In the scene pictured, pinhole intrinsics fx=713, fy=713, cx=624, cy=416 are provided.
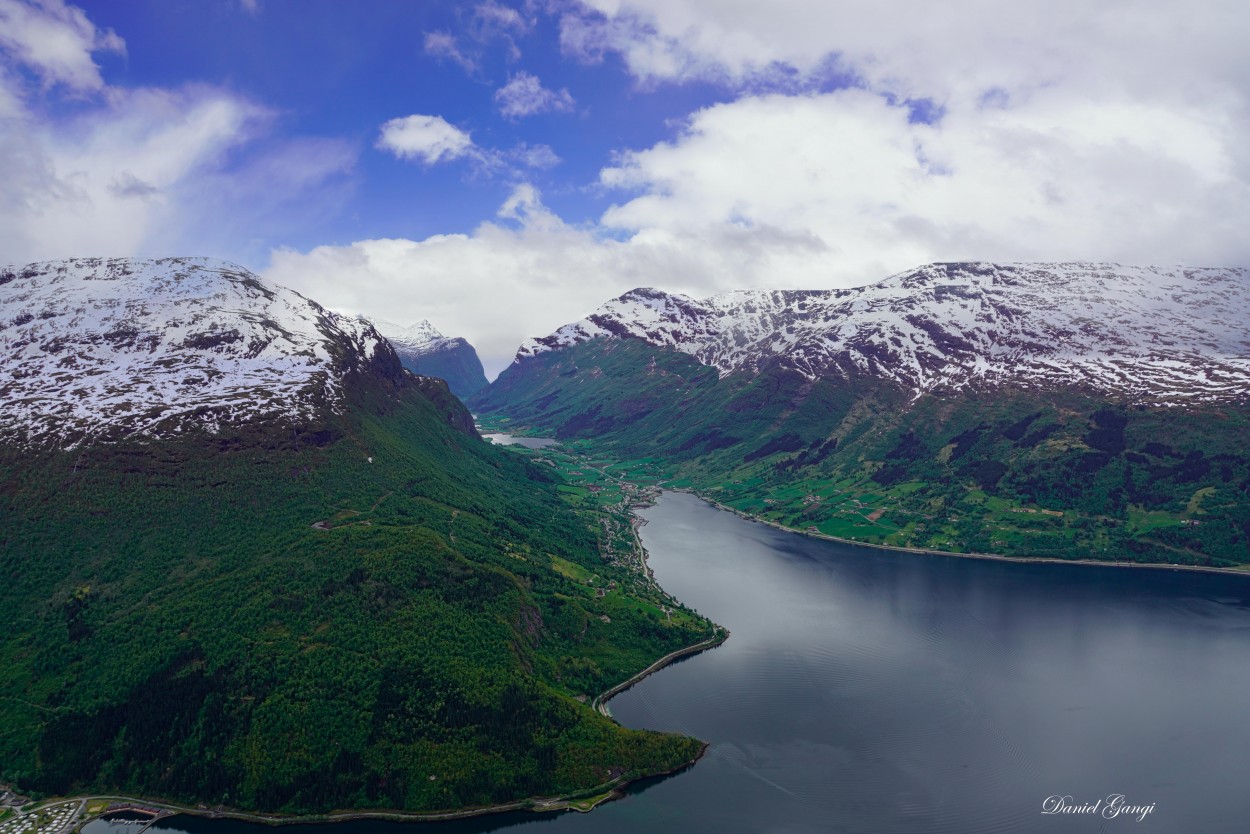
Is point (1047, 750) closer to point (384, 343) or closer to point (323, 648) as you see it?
point (323, 648)

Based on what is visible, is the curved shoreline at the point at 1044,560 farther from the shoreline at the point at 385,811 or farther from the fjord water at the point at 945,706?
the shoreline at the point at 385,811

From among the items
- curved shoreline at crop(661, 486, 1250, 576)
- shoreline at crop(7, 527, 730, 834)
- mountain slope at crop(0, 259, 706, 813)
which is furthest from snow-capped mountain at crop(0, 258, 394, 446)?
curved shoreline at crop(661, 486, 1250, 576)

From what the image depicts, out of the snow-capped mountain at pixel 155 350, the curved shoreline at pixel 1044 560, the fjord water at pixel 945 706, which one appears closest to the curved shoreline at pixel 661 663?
the fjord water at pixel 945 706

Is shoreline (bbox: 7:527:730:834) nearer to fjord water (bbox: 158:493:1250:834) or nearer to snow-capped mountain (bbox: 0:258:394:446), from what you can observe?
fjord water (bbox: 158:493:1250:834)

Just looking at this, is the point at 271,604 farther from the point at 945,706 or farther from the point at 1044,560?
the point at 1044,560

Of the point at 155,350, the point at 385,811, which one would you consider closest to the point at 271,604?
the point at 385,811

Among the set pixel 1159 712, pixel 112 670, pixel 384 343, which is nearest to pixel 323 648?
pixel 112 670
